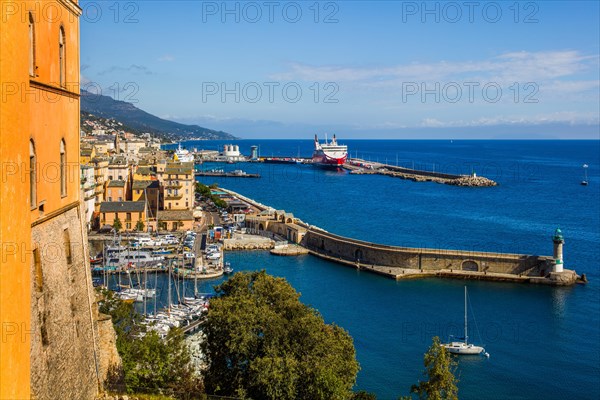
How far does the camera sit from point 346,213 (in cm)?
4578

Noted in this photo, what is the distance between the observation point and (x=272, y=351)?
9383mm

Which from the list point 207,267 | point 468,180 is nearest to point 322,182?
point 468,180

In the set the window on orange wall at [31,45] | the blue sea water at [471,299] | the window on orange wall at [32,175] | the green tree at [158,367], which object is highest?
the window on orange wall at [31,45]

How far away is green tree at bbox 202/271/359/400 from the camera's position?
29.7 ft

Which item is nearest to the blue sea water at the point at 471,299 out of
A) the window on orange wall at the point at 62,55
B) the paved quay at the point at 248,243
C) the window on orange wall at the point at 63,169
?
the paved quay at the point at 248,243

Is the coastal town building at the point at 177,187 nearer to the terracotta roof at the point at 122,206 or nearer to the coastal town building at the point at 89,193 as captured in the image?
the terracotta roof at the point at 122,206

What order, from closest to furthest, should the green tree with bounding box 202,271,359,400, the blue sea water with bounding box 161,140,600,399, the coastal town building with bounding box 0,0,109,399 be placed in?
the coastal town building with bounding box 0,0,109,399, the green tree with bounding box 202,271,359,400, the blue sea water with bounding box 161,140,600,399

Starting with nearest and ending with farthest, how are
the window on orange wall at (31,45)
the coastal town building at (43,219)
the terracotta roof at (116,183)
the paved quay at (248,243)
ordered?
1. the coastal town building at (43,219)
2. the window on orange wall at (31,45)
3. the paved quay at (248,243)
4. the terracotta roof at (116,183)

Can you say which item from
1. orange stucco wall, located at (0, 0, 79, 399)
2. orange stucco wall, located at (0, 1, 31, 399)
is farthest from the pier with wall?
orange stucco wall, located at (0, 1, 31, 399)

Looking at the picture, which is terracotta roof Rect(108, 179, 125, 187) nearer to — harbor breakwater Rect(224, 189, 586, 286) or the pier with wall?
harbor breakwater Rect(224, 189, 586, 286)

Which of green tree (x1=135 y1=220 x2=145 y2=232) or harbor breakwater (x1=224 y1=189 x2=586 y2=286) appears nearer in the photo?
harbor breakwater (x1=224 y1=189 x2=586 y2=286)

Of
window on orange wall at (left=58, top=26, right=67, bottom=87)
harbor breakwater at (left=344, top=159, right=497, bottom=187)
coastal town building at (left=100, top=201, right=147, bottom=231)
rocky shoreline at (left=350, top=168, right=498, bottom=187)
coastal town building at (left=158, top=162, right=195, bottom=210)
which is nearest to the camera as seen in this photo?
window on orange wall at (left=58, top=26, right=67, bottom=87)

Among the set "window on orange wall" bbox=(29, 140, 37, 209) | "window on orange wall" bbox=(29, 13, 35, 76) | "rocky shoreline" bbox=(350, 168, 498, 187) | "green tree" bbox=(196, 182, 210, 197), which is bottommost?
"green tree" bbox=(196, 182, 210, 197)

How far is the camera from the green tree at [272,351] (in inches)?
356
